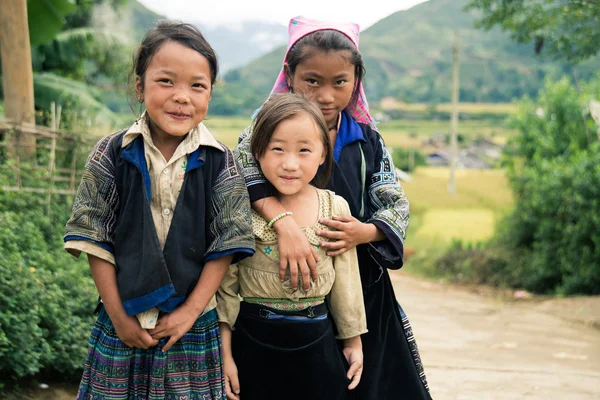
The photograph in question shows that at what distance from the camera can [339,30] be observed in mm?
2270

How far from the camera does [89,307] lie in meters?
4.07

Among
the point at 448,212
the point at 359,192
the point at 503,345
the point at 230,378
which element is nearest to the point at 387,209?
the point at 359,192

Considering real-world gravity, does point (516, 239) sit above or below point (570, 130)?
below

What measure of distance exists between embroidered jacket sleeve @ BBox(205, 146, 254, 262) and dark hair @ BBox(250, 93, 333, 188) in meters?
0.11

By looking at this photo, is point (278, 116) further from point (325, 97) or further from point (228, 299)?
point (228, 299)

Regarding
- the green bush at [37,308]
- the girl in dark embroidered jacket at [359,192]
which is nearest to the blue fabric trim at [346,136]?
the girl in dark embroidered jacket at [359,192]

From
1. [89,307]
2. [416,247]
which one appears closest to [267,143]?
[89,307]

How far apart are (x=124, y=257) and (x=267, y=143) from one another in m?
0.55

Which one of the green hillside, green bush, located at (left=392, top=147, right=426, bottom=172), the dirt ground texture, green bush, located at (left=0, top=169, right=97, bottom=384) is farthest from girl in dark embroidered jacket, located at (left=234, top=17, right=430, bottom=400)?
the green hillside

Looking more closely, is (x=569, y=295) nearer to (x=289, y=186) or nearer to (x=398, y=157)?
(x=289, y=186)

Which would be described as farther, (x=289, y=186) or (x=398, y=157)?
(x=398, y=157)

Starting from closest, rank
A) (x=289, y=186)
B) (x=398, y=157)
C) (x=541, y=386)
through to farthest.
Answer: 1. (x=289, y=186)
2. (x=541, y=386)
3. (x=398, y=157)

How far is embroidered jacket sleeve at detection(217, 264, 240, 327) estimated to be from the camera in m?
2.10

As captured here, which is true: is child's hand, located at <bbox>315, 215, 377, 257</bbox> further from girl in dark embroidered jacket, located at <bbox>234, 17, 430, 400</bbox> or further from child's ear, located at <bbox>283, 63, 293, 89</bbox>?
child's ear, located at <bbox>283, 63, 293, 89</bbox>
